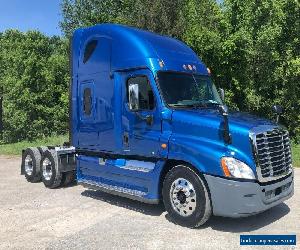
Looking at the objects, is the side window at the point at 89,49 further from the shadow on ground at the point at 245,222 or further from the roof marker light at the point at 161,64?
the shadow on ground at the point at 245,222

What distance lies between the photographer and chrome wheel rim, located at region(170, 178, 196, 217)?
23.4 ft

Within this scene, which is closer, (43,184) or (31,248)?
(31,248)

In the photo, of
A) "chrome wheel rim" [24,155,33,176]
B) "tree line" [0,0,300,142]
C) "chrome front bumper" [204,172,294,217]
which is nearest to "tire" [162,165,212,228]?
"chrome front bumper" [204,172,294,217]

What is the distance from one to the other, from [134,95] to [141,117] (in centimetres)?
45

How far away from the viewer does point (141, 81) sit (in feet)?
26.1

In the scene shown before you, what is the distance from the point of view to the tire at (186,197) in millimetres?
6996

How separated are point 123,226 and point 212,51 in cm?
1245

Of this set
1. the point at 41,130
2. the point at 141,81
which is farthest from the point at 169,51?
the point at 41,130

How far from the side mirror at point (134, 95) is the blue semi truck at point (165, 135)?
0.02m

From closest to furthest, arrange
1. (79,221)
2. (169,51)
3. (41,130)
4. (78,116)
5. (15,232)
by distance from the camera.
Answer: (15,232) < (79,221) < (169,51) < (78,116) < (41,130)

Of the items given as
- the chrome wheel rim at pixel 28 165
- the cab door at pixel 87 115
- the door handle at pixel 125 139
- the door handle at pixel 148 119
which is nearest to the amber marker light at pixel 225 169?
the door handle at pixel 148 119

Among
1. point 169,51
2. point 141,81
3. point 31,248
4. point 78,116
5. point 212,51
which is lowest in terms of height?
point 31,248

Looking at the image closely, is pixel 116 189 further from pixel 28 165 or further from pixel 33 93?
pixel 33 93

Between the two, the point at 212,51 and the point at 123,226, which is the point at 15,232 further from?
the point at 212,51
